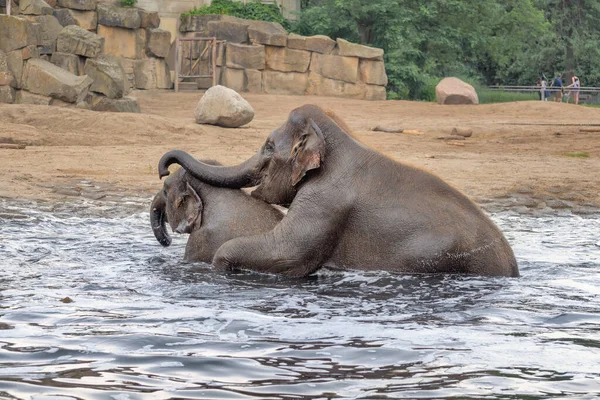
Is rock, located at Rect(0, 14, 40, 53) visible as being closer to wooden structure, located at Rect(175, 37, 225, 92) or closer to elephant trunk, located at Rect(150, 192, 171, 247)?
wooden structure, located at Rect(175, 37, 225, 92)

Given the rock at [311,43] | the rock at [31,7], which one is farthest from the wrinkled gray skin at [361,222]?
the rock at [311,43]

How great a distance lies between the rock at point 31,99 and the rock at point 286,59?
13.2 metres

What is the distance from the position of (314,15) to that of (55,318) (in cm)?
3223

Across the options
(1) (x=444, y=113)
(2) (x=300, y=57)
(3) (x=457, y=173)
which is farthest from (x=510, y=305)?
(2) (x=300, y=57)

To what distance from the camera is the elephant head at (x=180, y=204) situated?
8055mm

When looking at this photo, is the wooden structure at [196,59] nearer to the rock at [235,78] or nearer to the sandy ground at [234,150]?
the rock at [235,78]

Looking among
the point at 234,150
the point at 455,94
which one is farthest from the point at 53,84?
the point at 455,94

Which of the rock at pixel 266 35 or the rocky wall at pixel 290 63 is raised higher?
the rock at pixel 266 35

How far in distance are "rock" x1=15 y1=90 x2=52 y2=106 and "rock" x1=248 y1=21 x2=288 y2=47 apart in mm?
12951

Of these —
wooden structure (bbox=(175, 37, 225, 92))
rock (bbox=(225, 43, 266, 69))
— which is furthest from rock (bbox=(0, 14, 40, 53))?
rock (bbox=(225, 43, 266, 69))

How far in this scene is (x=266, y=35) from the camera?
105ft

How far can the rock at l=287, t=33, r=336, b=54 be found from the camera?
32312 millimetres

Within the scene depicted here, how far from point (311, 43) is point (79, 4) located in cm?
777

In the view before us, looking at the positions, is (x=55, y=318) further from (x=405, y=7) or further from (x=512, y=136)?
(x=405, y=7)
